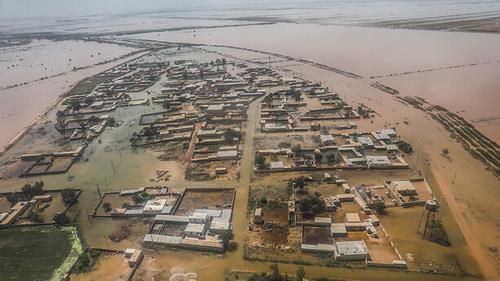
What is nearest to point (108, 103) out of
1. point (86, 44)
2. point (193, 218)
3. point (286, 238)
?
point (193, 218)

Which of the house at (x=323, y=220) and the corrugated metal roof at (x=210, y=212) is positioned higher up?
the house at (x=323, y=220)

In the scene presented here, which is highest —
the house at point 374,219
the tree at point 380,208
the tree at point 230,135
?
the tree at point 230,135

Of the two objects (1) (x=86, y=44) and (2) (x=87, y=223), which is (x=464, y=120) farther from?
(1) (x=86, y=44)

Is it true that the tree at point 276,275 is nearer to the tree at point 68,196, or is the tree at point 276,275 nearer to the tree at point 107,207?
the tree at point 107,207

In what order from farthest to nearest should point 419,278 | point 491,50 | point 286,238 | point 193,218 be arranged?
point 491,50
point 193,218
point 286,238
point 419,278

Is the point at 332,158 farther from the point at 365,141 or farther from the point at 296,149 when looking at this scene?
the point at 365,141

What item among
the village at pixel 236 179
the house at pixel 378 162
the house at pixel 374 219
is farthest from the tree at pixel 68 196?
the house at pixel 378 162

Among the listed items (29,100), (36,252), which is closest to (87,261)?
(36,252)
